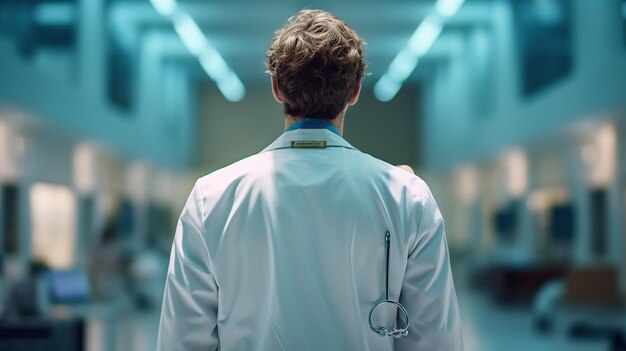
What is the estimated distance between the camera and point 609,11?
1487 cm

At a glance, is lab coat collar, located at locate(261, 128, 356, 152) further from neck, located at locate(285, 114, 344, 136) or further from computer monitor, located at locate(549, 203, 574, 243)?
computer monitor, located at locate(549, 203, 574, 243)

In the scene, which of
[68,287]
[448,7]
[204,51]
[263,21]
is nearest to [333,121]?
Answer: [68,287]

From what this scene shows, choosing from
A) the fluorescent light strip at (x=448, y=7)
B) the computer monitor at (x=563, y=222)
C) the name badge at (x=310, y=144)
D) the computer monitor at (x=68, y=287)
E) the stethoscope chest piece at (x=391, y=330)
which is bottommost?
the computer monitor at (x=563, y=222)

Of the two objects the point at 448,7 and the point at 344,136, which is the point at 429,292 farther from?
the point at 448,7

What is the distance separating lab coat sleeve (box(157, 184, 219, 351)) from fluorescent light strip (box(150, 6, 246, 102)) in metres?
20.7

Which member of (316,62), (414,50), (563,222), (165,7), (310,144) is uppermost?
(165,7)

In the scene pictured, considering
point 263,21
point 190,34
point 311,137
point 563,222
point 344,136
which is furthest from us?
point 190,34

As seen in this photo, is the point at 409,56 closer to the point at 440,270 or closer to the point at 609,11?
the point at 609,11

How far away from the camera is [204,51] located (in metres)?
27.9

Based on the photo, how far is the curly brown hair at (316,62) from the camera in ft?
5.69

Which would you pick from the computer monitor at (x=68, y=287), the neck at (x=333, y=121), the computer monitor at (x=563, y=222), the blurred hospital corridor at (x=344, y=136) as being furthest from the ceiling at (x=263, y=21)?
the neck at (x=333, y=121)

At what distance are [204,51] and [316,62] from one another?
26728 mm

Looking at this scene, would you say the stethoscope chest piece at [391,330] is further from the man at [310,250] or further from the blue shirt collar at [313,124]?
the blue shirt collar at [313,124]

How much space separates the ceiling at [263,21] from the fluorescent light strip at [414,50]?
28 centimetres
